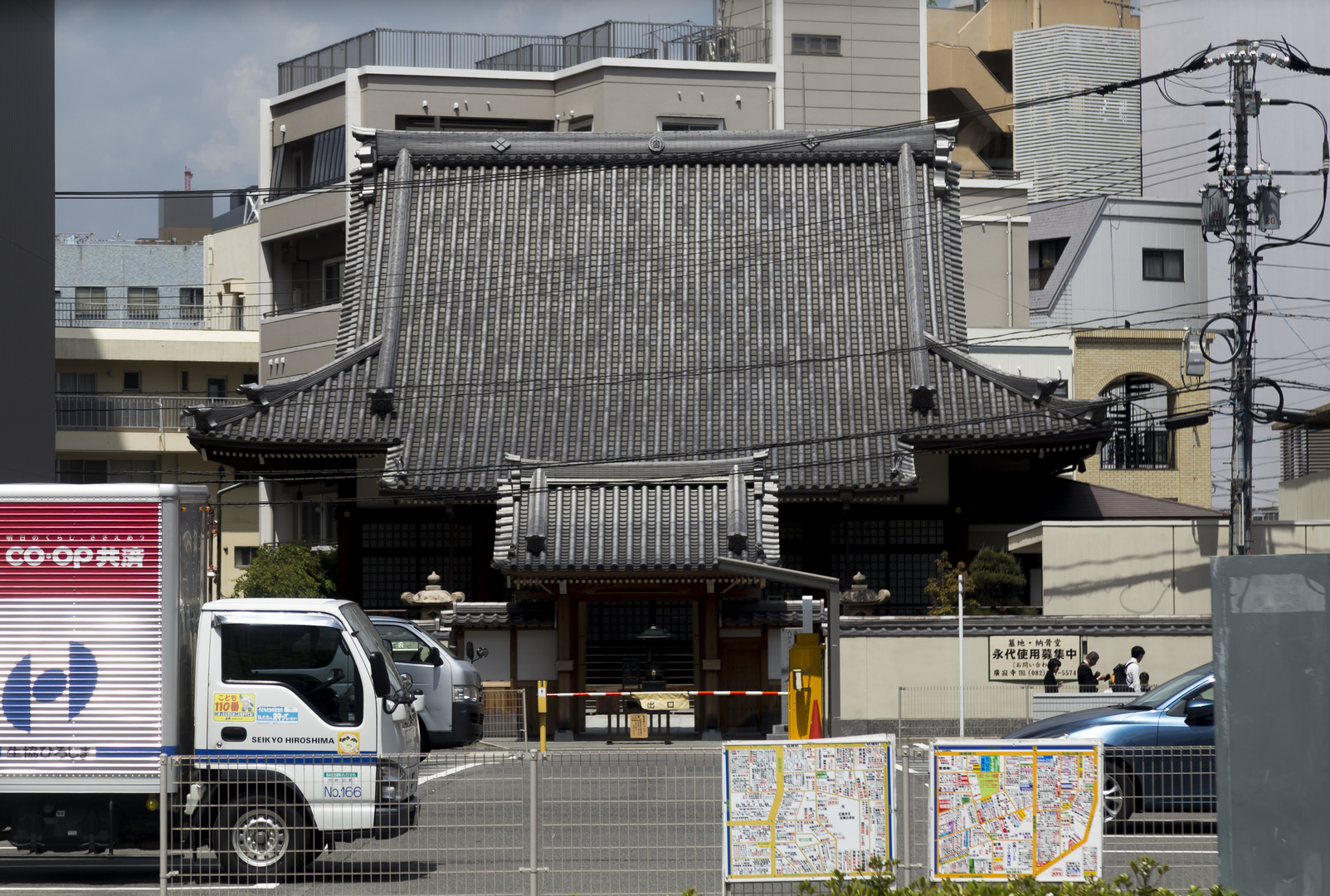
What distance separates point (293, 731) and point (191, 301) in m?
48.9

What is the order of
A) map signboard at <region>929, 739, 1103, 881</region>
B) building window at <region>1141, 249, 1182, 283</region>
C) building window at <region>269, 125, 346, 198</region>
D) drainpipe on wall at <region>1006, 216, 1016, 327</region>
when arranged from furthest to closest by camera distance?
building window at <region>1141, 249, 1182, 283</region> → drainpipe on wall at <region>1006, 216, 1016, 327</region> → building window at <region>269, 125, 346, 198</region> → map signboard at <region>929, 739, 1103, 881</region>

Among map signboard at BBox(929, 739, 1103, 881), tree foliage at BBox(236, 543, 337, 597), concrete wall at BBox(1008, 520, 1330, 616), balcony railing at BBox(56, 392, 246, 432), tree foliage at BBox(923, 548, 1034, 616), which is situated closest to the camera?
map signboard at BBox(929, 739, 1103, 881)

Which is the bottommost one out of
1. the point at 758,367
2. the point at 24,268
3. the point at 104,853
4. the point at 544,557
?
the point at 104,853

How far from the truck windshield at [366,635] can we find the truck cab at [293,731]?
3 centimetres

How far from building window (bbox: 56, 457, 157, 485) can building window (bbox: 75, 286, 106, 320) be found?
26.2ft

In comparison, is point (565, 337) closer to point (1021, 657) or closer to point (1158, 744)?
point (1021, 657)

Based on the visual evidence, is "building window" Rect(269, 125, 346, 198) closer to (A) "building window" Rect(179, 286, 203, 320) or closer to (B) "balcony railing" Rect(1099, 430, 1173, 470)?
(A) "building window" Rect(179, 286, 203, 320)

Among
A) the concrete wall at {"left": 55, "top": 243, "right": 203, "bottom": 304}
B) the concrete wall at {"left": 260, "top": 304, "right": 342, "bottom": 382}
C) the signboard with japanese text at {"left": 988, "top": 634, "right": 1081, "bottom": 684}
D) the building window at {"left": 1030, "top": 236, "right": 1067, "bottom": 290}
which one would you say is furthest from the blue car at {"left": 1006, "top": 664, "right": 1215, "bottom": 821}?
the concrete wall at {"left": 55, "top": 243, "right": 203, "bottom": 304}

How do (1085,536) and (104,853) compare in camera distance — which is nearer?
(104,853)

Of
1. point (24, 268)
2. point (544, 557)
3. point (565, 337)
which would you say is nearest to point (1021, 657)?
point (544, 557)

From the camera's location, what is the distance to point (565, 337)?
3064 cm

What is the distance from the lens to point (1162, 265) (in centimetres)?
4572

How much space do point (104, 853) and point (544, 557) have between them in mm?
11371

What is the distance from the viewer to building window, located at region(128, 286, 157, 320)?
2251 inches
